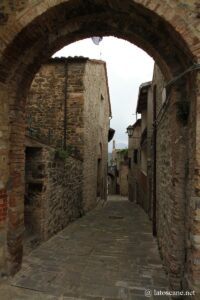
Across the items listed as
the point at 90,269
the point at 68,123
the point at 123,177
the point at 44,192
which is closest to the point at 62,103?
the point at 68,123

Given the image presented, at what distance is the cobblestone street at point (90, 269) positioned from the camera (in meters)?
3.96

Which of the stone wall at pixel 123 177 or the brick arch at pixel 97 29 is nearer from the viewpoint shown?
the brick arch at pixel 97 29

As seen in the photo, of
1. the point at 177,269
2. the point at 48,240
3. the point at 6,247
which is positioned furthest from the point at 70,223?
the point at 177,269

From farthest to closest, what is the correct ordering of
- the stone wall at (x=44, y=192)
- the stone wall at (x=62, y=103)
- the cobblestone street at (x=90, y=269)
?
the stone wall at (x=62, y=103) < the stone wall at (x=44, y=192) < the cobblestone street at (x=90, y=269)

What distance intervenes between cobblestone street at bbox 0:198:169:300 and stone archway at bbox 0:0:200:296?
46 cm

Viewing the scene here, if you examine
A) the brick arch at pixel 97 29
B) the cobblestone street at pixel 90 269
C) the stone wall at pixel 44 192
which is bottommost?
the cobblestone street at pixel 90 269

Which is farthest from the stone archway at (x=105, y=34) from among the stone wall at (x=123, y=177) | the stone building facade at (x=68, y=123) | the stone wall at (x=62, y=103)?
the stone wall at (x=123, y=177)

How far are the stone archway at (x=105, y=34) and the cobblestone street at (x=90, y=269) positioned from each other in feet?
1.51

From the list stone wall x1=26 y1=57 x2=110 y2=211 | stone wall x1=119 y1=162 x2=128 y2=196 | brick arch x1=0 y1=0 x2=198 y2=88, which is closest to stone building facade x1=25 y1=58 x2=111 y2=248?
stone wall x1=26 y1=57 x2=110 y2=211

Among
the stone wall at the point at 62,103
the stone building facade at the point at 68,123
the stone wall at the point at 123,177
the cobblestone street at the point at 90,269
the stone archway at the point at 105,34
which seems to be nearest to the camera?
the stone archway at the point at 105,34

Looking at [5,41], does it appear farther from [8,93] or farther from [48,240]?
[48,240]

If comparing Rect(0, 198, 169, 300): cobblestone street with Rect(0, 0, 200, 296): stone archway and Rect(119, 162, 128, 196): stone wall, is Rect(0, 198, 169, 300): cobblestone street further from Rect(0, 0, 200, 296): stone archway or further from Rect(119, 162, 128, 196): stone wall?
Rect(119, 162, 128, 196): stone wall

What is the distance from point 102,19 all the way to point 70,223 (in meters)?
6.23

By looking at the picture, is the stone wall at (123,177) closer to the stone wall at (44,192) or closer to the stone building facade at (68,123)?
the stone building facade at (68,123)
